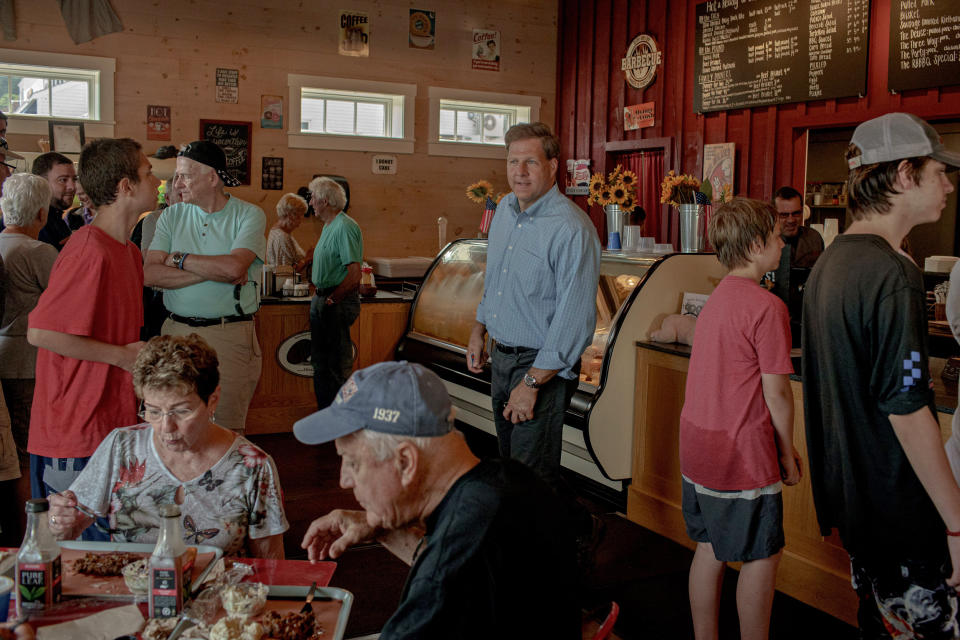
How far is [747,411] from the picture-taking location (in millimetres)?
2580

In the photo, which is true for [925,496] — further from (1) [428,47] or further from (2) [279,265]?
(1) [428,47]

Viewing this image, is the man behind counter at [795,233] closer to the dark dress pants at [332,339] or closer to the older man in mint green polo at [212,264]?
the dark dress pants at [332,339]

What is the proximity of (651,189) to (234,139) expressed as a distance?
163 inches

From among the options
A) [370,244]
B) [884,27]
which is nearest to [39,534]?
[884,27]

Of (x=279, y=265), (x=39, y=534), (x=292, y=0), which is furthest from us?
(x=292, y=0)

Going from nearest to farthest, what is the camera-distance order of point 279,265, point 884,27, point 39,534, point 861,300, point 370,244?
point 39,534
point 861,300
point 884,27
point 279,265
point 370,244

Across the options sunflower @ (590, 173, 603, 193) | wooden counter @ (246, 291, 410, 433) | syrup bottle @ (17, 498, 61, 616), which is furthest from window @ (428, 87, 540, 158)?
syrup bottle @ (17, 498, 61, 616)

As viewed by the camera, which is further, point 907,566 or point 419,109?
point 419,109

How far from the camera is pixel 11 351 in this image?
359 centimetres

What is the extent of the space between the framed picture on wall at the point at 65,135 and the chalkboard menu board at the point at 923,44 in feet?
21.9

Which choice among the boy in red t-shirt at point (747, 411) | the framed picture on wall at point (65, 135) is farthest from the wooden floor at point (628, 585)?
the framed picture on wall at point (65, 135)

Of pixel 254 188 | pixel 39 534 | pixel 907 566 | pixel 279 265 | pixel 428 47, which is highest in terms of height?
pixel 428 47

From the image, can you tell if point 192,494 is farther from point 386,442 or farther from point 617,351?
point 617,351

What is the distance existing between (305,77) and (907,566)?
7.23 meters
